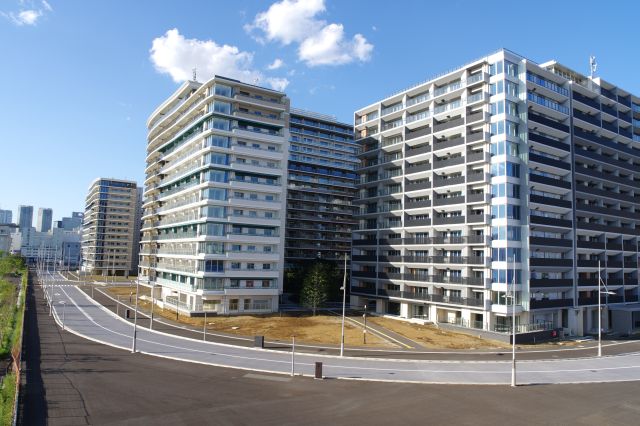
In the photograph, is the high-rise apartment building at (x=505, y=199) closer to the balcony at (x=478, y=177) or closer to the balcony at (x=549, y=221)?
the balcony at (x=478, y=177)

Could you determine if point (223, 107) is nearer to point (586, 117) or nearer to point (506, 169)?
point (506, 169)

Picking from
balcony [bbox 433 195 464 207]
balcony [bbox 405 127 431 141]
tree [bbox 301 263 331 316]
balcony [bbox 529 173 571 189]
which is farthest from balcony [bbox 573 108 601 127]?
tree [bbox 301 263 331 316]

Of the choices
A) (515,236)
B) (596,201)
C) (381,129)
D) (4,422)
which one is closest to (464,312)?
(515,236)

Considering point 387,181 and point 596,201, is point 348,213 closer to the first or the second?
point 387,181

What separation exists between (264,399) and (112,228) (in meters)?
172

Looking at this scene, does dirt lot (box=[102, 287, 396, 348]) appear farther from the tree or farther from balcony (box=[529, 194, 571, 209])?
balcony (box=[529, 194, 571, 209])

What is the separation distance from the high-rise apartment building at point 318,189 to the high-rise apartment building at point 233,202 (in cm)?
3938

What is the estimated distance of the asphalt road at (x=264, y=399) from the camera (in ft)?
81.2

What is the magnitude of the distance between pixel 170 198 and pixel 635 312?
83551 mm

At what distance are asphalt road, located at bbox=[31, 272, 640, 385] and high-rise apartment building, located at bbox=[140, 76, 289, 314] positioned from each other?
19.0 metres

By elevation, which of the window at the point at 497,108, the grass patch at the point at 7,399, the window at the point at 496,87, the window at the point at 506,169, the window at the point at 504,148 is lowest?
the grass patch at the point at 7,399

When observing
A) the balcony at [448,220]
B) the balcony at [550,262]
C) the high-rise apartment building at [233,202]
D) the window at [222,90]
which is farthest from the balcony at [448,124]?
the window at [222,90]

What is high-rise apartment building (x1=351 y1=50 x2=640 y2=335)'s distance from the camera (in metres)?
61.3

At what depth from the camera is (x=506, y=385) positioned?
34250mm
